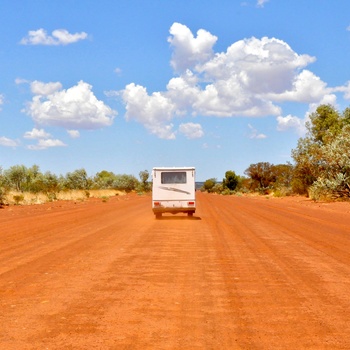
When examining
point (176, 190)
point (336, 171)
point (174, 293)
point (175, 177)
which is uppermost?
point (336, 171)

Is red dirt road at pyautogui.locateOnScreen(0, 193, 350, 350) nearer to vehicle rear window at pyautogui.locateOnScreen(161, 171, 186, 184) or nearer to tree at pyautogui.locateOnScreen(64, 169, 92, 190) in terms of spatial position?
vehicle rear window at pyautogui.locateOnScreen(161, 171, 186, 184)

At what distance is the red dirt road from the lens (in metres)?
5.89

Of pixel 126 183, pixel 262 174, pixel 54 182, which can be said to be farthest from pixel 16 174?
pixel 262 174

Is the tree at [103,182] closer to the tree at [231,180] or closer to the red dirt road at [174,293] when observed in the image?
the tree at [231,180]

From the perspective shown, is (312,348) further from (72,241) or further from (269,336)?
(72,241)

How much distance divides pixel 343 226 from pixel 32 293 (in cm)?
1525

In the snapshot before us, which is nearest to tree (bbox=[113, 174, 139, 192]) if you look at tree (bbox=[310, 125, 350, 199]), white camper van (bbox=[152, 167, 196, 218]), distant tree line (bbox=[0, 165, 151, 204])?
distant tree line (bbox=[0, 165, 151, 204])

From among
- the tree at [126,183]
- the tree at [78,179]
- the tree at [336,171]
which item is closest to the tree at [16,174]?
the tree at [78,179]

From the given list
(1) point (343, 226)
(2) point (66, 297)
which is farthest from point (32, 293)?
(1) point (343, 226)

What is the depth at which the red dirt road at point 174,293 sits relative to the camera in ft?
19.3

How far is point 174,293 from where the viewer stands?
8117 mm

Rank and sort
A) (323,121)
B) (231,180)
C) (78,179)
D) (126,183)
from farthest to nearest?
(231,180), (126,183), (78,179), (323,121)

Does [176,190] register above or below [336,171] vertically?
below

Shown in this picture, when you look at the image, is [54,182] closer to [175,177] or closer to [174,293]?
[175,177]
